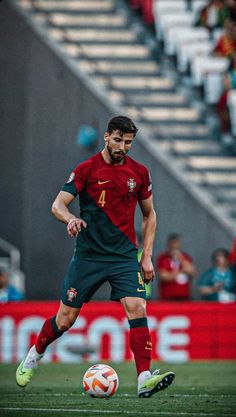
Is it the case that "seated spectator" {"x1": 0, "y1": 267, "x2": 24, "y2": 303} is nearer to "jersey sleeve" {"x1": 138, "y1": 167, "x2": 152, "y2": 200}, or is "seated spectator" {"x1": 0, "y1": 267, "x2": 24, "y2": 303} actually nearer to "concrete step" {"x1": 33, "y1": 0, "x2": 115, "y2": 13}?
"concrete step" {"x1": 33, "y1": 0, "x2": 115, "y2": 13}

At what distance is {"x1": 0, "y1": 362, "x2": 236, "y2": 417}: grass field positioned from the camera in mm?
9094

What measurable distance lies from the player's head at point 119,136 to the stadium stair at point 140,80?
1157 centimetres

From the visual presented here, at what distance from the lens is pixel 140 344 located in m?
10.0

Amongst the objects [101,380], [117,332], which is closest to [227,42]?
[117,332]

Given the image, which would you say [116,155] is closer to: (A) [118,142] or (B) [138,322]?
(A) [118,142]

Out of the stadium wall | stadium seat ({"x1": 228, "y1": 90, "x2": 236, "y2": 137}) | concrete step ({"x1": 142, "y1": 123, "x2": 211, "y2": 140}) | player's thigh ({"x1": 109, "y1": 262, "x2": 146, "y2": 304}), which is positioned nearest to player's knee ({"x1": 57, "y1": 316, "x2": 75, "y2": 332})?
player's thigh ({"x1": 109, "y1": 262, "x2": 146, "y2": 304})

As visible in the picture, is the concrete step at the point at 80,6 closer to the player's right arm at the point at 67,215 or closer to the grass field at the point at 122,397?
the grass field at the point at 122,397

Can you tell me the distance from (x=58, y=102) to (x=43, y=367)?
7.50 m

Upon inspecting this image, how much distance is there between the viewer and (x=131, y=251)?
34.0ft

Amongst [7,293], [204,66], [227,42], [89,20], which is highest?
[89,20]

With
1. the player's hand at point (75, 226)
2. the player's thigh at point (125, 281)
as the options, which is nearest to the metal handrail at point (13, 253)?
the player's thigh at point (125, 281)

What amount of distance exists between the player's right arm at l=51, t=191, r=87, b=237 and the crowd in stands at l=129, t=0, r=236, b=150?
1195 cm

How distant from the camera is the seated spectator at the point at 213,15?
75.4ft

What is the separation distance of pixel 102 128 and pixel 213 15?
3.87 metres
